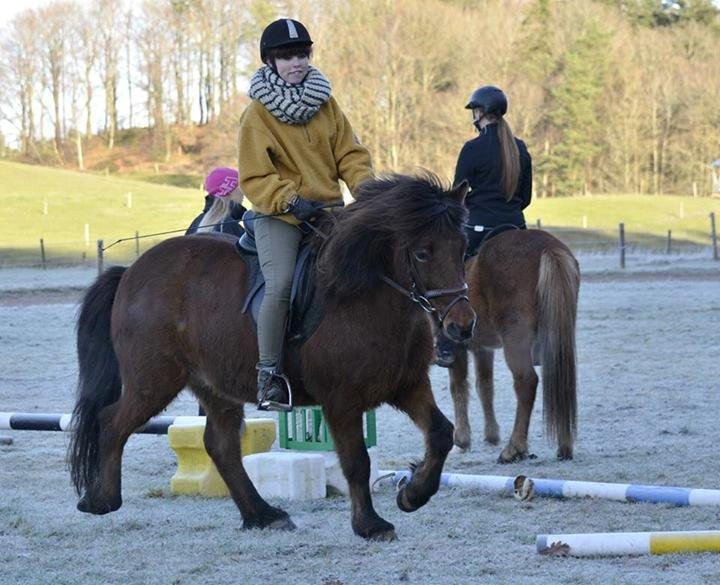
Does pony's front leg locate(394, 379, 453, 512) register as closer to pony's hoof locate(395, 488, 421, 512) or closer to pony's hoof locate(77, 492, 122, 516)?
pony's hoof locate(395, 488, 421, 512)

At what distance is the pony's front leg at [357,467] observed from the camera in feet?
19.2

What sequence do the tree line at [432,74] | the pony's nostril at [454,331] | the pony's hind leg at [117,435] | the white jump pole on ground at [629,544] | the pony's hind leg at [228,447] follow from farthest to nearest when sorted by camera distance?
the tree line at [432,74] < the pony's hind leg at [228,447] < the pony's hind leg at [117,435] < the pony's nostril at [454,331] < the white jump pole on ground at [629,544]

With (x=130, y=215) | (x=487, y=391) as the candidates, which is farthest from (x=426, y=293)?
(x=130, y=215)

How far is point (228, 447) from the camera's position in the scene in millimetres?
6715

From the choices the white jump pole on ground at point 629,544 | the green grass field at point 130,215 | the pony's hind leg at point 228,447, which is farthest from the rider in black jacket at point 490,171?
the green grass field at point 130,215

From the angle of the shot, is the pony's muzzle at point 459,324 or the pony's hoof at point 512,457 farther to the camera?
the pony's hoof at point 512,457

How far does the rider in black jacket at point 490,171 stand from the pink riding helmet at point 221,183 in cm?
172

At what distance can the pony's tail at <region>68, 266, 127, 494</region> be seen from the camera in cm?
667

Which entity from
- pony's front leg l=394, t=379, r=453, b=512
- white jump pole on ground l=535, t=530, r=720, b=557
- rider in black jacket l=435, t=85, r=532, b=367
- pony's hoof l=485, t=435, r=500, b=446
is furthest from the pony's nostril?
pony's hoof l=485, t=435, r=500, b=446

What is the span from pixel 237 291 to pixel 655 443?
3.88 m

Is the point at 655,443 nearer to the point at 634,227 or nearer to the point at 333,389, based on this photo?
the point at 333,389

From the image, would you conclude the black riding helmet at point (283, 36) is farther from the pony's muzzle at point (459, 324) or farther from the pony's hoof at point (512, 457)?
the pony's hoof at point (512, 457)

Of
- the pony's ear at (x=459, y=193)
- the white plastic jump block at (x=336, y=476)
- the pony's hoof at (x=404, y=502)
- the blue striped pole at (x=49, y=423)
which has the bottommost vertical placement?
the white plastic jump block at (x=336, y=476)

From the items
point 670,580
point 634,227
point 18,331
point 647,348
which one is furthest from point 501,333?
point 634,227
